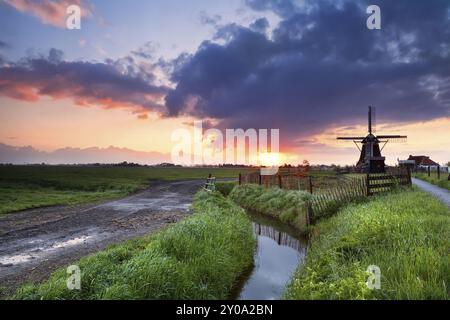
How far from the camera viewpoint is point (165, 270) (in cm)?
831

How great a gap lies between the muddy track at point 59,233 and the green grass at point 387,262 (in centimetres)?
702

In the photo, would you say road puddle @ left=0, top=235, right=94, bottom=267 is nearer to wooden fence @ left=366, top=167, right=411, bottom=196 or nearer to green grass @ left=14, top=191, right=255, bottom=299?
green grass @ left=14, top=191, right=255, bottom=299

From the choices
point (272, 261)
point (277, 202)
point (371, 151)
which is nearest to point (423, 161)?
point (371, 151)

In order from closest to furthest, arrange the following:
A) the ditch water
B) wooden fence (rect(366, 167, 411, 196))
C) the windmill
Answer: the ditch water, wooden fence (rect(366, 167, 411, 196)), the windmill

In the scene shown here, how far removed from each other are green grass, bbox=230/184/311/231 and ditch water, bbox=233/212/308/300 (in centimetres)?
75

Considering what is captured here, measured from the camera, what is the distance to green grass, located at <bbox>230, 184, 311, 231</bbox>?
21.8 m

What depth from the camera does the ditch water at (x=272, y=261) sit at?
35.1 ft

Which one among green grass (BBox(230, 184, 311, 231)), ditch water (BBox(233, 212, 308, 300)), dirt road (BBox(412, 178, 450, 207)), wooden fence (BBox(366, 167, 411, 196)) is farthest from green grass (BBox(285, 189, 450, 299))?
wooden fence (BBox(366, 167, 411, 196))

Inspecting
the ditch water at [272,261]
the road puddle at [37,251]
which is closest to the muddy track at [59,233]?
the road puddle at [37,251]

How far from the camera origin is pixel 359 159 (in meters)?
65.3
